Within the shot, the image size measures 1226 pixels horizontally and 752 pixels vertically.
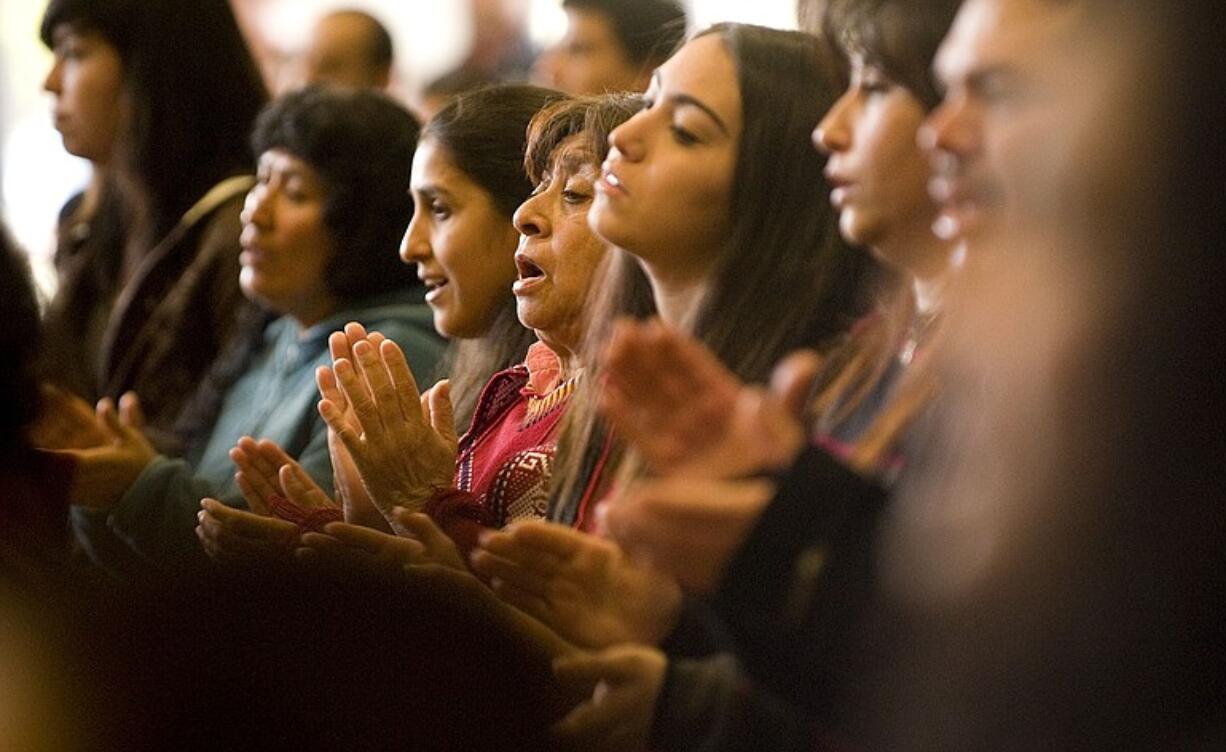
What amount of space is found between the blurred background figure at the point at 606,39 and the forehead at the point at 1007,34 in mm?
1747

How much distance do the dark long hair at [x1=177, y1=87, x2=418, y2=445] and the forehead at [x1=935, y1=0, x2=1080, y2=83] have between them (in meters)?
0.83

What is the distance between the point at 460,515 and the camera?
1465 millimetres

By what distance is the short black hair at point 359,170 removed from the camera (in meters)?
1.88

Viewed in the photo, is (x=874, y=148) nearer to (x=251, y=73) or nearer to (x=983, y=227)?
(x=983, y=227)

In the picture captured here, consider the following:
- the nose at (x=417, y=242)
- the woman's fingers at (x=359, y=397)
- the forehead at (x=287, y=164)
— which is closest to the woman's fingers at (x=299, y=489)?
the woman's fingers at (x=359, y=397)

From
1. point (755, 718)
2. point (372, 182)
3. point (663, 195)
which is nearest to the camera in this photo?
point (755, 718)

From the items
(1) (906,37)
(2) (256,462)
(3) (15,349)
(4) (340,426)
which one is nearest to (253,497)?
(2) (256,462)

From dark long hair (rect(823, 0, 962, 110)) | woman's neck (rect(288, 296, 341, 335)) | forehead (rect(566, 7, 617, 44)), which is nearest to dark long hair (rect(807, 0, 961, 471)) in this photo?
dark long hair (rect(823, 0, 962, 110))

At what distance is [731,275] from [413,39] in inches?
185

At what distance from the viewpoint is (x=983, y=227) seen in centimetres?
104

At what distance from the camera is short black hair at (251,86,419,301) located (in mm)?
1884

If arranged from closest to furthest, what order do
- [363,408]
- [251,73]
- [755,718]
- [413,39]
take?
[755,718]
[363,408]
[251,73]
[413,39]

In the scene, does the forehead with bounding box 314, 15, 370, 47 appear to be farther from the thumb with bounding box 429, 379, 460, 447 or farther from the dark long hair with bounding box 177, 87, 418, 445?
the thumb with bounding box 429, 379, 460, 447

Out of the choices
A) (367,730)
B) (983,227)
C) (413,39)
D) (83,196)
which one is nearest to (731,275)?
(983,227)
